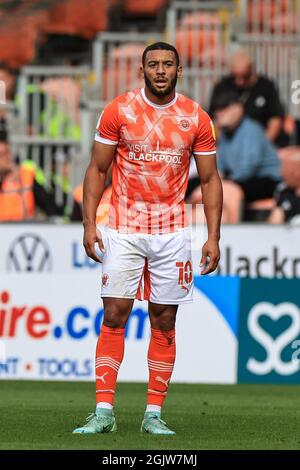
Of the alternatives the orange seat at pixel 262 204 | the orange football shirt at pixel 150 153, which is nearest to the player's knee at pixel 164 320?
the orange football shirt at pixel 150 153

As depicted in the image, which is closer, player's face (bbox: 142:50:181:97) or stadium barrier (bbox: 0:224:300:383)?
player's face (bbox: 142:50:181:97)

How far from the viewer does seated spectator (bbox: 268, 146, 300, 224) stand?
16328 millimetres

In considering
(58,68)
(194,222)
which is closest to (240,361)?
(194,222)

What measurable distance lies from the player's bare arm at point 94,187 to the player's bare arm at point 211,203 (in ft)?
1.83

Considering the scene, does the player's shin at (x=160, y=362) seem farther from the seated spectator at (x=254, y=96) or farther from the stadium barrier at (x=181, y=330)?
the seated spectator at (x=254, y=96)

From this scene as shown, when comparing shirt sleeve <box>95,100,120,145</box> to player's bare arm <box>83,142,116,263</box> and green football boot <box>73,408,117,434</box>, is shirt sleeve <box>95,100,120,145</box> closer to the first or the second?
player's bare arm <box>83,142,116,263</box>

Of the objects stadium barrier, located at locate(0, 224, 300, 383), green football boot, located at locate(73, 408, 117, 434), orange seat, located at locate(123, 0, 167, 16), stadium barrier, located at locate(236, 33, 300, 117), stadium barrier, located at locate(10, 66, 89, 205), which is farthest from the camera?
orange seat, located at locate(123, 0, 167, 16)

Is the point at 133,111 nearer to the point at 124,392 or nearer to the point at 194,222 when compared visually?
the point at 124,392

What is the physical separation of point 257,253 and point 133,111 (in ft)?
23.4

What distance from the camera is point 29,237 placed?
15.3m

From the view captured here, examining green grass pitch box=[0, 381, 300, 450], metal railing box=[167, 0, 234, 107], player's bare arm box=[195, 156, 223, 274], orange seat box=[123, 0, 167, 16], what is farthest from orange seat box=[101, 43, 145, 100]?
player's bare arm box=[195, 156, 223, 274]

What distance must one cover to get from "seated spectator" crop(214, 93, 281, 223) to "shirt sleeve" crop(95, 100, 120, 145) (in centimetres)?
877

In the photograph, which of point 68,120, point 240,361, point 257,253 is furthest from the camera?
point 68,120

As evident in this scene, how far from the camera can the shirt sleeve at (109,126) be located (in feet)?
25.9
